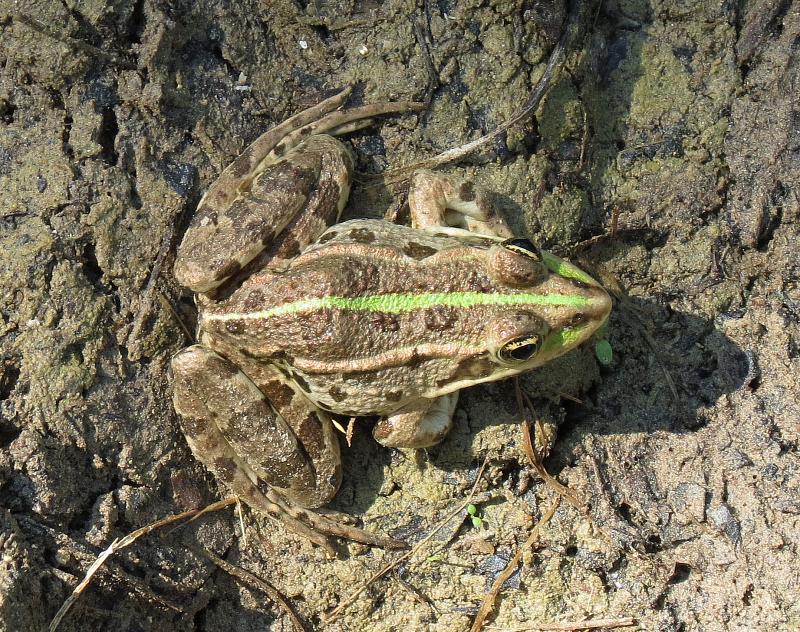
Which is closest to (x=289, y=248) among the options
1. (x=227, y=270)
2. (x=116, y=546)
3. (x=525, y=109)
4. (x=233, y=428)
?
(x=227, y=270)

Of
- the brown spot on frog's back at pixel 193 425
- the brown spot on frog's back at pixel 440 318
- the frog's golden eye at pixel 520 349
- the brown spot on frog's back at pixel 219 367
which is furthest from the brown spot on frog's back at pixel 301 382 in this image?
the frog's golden eye at pixel 520 349

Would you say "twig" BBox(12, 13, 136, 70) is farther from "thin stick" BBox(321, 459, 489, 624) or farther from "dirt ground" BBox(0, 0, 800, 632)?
"thin stick" BBox(321, 459, 489, 624)

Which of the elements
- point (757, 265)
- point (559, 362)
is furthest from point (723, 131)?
point (559, 362)

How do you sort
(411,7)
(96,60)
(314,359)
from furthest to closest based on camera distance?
1. (411,7)
2. (96,60)
3. (314,359)

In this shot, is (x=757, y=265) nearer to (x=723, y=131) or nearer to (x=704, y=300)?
(x=704, y=300)

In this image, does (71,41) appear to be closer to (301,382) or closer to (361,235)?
(361,235)

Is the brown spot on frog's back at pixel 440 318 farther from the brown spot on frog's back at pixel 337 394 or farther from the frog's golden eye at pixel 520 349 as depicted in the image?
the brown spot on frog's back at pixel 337 394
